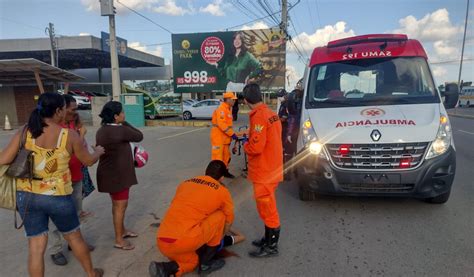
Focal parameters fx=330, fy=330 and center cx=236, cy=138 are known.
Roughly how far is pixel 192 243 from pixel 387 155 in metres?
2.60

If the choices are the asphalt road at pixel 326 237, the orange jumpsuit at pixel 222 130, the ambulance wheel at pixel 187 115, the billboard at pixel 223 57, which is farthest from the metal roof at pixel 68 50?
the asphalt road at pixel 326 237

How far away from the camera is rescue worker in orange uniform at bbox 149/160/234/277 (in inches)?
112

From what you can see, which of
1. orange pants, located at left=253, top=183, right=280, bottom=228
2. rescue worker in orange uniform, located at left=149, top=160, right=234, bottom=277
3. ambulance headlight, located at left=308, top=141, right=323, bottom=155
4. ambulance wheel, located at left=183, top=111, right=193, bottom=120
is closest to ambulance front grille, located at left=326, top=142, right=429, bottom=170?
ambulance headlight, located at left=308, top=141, right=323, bottom=155

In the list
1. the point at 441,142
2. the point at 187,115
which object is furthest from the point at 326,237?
the point at 187,115

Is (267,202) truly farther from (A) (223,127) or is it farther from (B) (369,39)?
(B) (369,39)

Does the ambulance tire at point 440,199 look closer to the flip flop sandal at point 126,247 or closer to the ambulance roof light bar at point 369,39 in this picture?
the ambulance roof light bar at point 369,39

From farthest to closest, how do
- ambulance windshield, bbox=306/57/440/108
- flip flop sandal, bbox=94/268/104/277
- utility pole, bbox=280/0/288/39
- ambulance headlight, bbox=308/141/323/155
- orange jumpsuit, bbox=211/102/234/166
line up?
utility pole, bbox=280/0/288/39 < orange jumpsuit, bbox=211/102/234/166 < ambulance windshield, bbox=306/57/440/108 < ambulance headlight, bbox=308/141/323/155 < flip flop sandal, bbox=94/268/104/277

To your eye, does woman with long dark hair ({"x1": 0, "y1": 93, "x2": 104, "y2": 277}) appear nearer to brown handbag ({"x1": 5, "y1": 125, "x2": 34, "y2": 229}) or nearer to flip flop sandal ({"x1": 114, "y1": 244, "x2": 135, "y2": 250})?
brown handbag ({"x1": 5, "y1": 125, "x2": 34, "y2": 229})

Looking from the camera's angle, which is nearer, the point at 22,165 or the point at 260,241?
the point at 22,165

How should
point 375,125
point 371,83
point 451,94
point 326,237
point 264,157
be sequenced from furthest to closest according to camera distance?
point 451,94 < point 371,83 < point 375,125 < point 326,237 < point 264,157

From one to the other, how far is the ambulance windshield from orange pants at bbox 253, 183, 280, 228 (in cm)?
204

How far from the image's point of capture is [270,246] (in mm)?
3375

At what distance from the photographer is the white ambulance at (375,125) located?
4.00 meters

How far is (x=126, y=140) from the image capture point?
11.1ft
